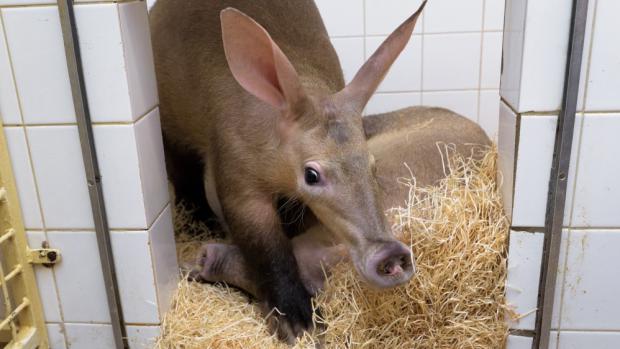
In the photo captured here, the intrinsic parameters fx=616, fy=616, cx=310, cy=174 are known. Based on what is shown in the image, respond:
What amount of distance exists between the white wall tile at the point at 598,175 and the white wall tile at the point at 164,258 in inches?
53.5

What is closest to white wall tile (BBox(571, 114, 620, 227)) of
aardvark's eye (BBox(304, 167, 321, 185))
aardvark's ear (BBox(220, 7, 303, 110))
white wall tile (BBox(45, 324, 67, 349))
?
aardvark's eye (BBox(304, 167, 321, 185))

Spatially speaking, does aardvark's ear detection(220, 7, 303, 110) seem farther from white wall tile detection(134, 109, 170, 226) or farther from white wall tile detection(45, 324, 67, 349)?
white wall tile detection(45, 324, 67, 349)

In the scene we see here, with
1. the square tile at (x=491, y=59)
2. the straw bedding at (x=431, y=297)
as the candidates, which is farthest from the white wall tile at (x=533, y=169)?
the square tile at (x=491, y=59)

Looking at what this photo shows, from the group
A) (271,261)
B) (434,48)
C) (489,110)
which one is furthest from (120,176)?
(489,110)

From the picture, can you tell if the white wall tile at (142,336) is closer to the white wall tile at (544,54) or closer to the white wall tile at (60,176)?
the white wall tile at (60,176)

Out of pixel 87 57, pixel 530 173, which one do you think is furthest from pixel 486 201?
pixel 87 57

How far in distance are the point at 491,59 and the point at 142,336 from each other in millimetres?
2492

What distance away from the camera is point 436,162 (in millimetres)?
2484

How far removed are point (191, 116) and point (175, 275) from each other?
739mm

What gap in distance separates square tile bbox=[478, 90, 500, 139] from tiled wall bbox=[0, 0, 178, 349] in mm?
2191

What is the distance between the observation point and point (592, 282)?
6.57 feet

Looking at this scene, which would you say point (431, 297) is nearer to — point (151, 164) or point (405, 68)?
point (151, 164)

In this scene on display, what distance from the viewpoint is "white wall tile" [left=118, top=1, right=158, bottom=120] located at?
72.6 inches

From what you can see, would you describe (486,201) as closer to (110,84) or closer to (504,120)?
(504,120)
